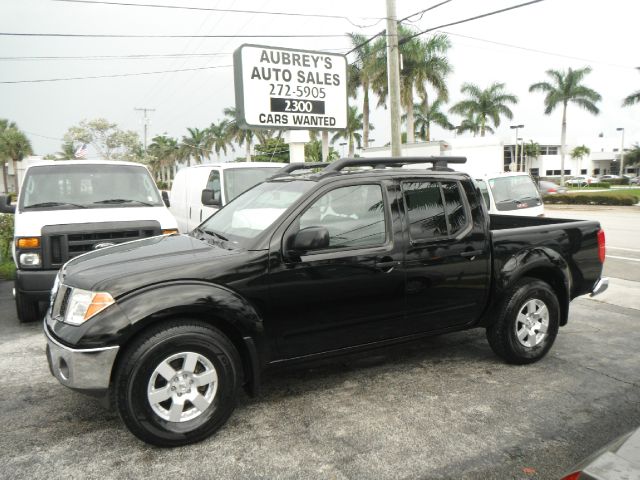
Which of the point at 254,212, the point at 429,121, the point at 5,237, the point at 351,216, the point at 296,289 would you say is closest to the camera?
the point at 296,289

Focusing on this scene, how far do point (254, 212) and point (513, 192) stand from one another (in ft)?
27.3

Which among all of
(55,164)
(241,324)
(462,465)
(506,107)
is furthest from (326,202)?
(506,107)

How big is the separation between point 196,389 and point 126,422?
0.44 m

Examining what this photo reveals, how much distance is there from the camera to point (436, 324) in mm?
4246

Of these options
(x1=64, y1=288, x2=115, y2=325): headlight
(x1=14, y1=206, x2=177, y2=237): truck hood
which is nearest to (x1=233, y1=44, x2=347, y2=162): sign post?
(x1=14, y1=206, x2=177, y2=237): truck hood

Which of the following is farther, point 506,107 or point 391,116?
point 506,107

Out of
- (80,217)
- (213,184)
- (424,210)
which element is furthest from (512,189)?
(80,217)

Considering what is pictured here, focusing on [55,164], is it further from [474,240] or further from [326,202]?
[474,240]

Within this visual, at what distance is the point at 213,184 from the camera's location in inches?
341

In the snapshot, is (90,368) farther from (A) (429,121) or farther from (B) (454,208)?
(A) (429,121)

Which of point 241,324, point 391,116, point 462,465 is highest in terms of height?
point 391,116

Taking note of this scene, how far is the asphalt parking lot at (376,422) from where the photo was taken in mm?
3051

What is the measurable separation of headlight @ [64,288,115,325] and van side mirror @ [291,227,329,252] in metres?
1.22

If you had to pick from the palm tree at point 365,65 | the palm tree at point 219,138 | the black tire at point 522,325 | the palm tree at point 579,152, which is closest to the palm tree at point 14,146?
the palm tree at point 219,138
